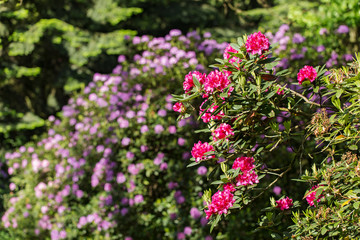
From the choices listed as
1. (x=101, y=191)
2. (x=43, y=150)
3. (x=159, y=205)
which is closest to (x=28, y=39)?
(x=43, y=150)

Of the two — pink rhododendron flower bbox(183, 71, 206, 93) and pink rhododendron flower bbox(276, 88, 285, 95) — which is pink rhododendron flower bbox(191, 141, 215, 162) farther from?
pink rhododendron flower bbox(276, 88, 285, 95)

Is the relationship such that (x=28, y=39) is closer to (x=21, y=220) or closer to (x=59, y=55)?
(x=59, y=55)

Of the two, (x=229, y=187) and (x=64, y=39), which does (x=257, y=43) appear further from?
(x=64, y=39)

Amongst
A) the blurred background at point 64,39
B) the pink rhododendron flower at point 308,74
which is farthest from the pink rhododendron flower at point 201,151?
the blurred background at point 64,39

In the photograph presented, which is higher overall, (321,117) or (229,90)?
(229,90)

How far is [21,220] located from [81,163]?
3.52 ft

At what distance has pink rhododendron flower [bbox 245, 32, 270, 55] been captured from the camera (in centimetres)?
168

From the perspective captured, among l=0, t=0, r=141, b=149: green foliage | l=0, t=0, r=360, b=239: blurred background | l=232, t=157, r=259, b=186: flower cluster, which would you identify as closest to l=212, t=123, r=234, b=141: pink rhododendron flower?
l=232, t=157, r=259, b=186: flower cluster

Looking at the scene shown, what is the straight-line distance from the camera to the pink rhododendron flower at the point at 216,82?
171 centimetres

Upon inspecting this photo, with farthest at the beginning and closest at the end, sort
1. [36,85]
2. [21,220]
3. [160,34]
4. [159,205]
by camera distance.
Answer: [160,34] → [36,85] → [21,220] → [159,205]

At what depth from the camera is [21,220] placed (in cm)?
440

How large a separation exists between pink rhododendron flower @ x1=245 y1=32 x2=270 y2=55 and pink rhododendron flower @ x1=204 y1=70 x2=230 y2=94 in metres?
0.16

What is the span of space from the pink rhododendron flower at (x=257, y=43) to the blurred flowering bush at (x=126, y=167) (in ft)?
6.34

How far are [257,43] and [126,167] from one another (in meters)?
2.43
